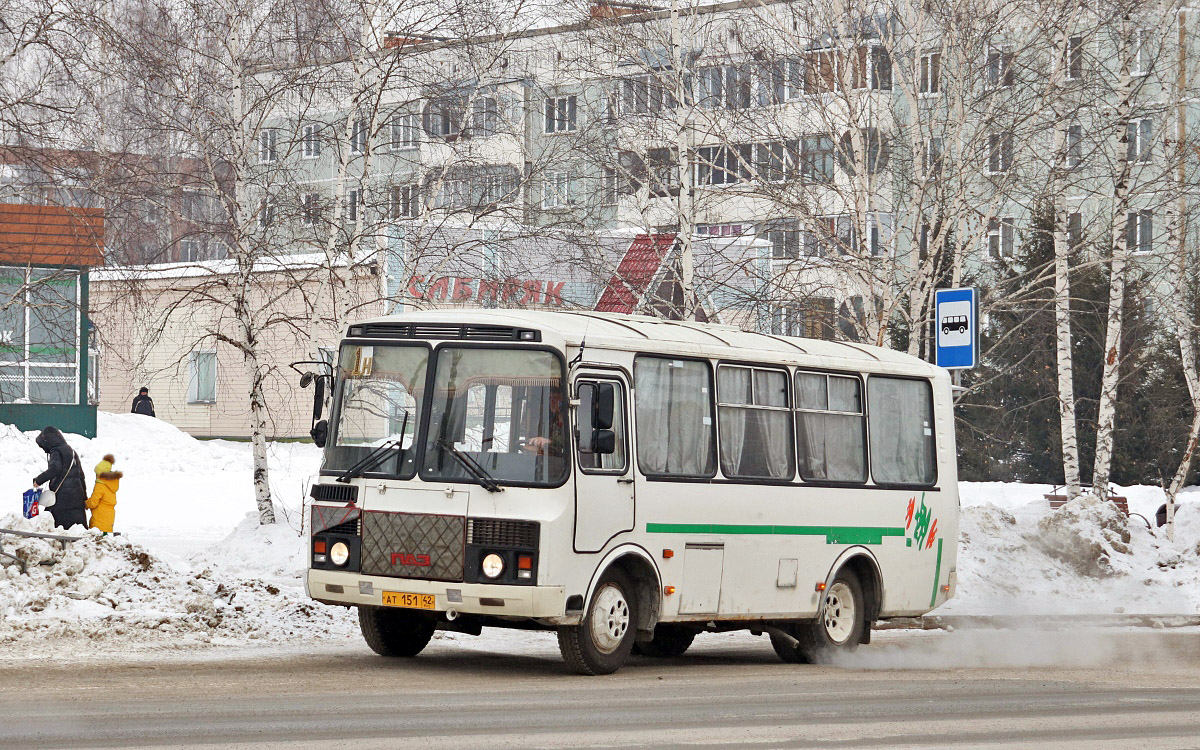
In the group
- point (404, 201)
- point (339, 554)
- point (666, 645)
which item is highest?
point (404, 201)

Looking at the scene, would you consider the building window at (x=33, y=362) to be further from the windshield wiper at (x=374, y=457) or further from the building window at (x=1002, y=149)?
the windshield wiper at (x=374, y=457)

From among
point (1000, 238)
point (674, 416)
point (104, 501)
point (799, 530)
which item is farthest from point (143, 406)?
point (674, 416)

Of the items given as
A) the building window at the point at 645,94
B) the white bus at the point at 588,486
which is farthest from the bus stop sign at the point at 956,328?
the building window at the point at 645,94

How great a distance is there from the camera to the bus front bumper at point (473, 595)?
12.2m

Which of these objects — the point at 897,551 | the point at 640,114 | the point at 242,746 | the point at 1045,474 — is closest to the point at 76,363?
the point at 640,114

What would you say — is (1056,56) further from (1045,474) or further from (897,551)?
(1045,474)

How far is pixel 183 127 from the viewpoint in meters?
21.2

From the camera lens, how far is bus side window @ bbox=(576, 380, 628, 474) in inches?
500

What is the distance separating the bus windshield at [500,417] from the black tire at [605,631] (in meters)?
1.06

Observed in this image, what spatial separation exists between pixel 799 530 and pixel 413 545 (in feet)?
12.5

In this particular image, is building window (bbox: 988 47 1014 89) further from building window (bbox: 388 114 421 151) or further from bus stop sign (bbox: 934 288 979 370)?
building window (bbox: 388 114 421 151)

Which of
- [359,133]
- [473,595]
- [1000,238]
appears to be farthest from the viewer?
[1000,238]

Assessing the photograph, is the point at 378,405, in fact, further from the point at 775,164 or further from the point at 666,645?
the point at 775,164

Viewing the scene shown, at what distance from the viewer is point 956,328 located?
63.0 feet
